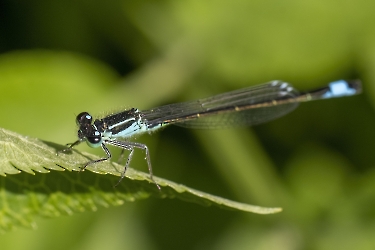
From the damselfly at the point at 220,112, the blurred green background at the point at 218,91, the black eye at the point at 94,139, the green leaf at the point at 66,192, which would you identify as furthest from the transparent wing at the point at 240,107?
the green leaf at the point at 66,192

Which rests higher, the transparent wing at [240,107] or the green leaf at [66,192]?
the transparent wing at [240,107]

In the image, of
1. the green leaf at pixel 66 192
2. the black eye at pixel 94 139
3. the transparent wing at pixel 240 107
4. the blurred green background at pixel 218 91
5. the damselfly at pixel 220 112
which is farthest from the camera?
the transparent wing at pixel 240 107

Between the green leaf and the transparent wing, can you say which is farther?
the transparent wing

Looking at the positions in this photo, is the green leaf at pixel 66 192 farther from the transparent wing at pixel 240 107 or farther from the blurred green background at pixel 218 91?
the transparent wing at pixel 240 107

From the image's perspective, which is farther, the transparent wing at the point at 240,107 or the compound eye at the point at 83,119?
the transparent wing at the point at 240,107

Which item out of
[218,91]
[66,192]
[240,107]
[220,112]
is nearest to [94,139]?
[66,192]

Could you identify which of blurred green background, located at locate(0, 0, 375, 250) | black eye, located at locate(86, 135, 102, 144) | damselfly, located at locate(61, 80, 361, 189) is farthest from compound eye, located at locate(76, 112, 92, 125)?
blurred green background, located at locate(0, 0, 375, 250)

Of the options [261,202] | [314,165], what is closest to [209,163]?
[261,202]

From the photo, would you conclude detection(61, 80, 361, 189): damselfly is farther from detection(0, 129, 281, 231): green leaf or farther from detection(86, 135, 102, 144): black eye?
detection(0, 129, 281, 231): green leaf

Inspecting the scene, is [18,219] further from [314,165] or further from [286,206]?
[314,165]
